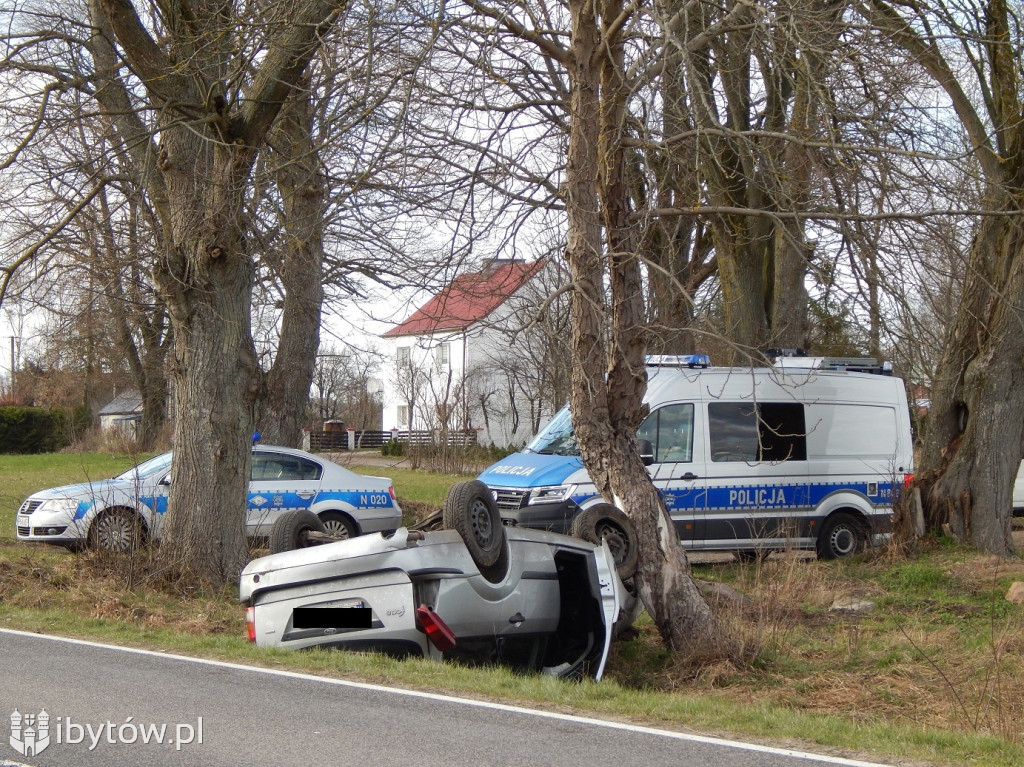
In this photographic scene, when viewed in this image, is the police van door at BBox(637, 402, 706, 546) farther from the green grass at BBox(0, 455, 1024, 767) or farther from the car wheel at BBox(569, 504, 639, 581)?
the car wheel at BBox(569, 504, 639, 581)

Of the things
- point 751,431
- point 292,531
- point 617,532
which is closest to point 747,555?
point 751,431

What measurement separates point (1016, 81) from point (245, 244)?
33.7 ft

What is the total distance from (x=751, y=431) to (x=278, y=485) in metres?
6.68

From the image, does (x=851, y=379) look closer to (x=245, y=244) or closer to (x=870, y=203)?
(x=870, y=203)

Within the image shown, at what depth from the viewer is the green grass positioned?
239 inches

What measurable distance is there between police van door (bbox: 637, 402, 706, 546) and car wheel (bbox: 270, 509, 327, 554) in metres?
5.81

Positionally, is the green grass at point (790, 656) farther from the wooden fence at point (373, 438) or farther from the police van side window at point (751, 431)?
the wooden fence at point (373, 438)

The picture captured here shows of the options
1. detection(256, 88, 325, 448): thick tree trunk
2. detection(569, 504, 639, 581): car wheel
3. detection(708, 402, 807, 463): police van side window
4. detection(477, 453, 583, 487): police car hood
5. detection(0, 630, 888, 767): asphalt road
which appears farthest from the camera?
detection(708, 402, 807, 463): police van side window

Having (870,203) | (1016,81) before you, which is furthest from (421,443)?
(870,203)

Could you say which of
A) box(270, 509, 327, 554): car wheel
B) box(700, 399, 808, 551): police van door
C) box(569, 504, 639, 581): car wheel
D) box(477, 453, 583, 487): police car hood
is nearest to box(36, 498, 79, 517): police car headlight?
box(477, 453, 583, 487): police car hood

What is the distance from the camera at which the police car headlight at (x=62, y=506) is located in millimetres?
13023

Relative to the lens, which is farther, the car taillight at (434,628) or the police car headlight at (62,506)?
the police car headlight at (62,506)

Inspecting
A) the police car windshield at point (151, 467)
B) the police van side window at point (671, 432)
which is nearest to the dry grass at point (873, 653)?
the police van side window at point (671, 432)

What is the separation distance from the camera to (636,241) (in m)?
9.82
